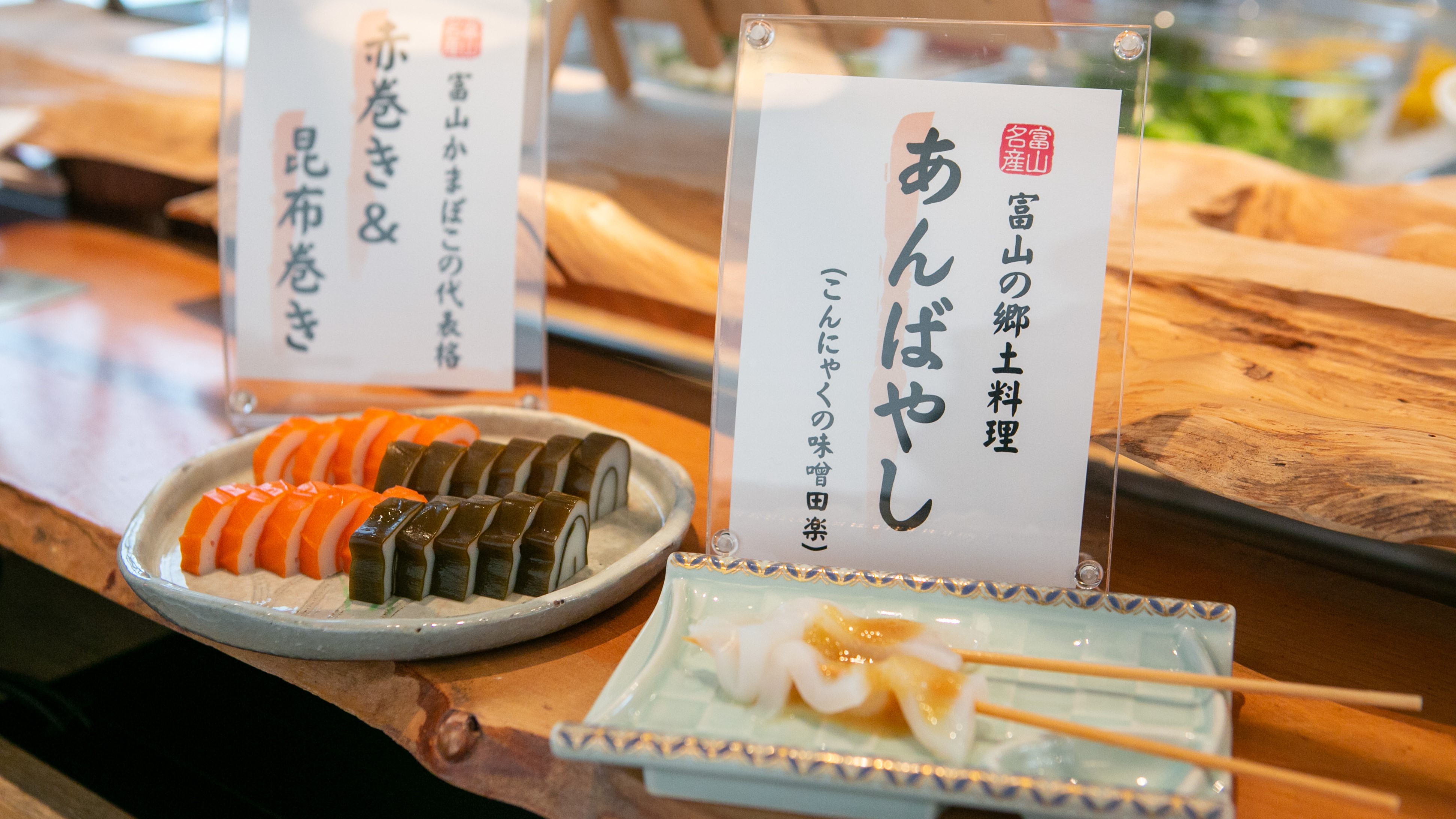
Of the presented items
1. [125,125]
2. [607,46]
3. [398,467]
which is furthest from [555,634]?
[125,125]

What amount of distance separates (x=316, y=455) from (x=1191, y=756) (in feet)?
3.76

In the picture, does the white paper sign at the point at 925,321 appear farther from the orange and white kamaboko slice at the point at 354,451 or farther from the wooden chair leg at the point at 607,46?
the wooden chair leg at the point at 607,46

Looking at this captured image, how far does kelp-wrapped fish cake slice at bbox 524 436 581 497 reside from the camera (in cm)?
133

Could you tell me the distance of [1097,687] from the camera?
3.30 feet

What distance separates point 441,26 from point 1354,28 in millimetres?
3381

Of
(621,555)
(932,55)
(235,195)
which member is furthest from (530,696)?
(235,195)

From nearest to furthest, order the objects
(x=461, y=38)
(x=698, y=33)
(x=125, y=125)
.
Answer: (x=461, y=38) < (x=698, y=33) < (x=125, y=125)

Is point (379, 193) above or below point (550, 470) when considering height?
above

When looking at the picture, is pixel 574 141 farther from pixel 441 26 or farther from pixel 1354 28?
pixel 1354 28

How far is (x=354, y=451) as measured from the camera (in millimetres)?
1408

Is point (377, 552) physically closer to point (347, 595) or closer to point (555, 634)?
point (347, 595)

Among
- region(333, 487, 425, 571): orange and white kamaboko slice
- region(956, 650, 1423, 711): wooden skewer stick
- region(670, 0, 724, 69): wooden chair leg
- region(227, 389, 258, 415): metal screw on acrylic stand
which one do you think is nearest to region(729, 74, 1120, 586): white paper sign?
region(956, 650, 1423, 711): wooden skewer stick

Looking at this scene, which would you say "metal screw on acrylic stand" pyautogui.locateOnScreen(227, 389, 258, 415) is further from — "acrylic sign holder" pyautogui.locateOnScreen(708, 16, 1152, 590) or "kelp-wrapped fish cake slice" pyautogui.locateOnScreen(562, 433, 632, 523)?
"acrylic sign holder" pyautogui.locateOnScreen(708, 16, 1152, 590)

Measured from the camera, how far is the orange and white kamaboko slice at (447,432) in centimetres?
144
